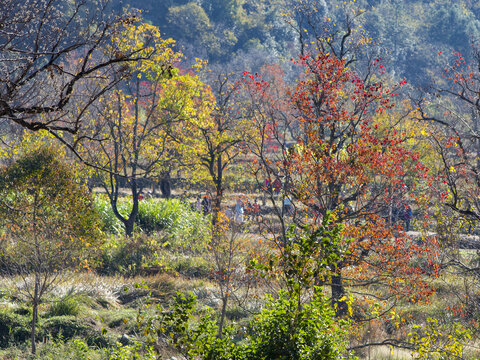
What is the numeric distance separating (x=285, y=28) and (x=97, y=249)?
2978 inches

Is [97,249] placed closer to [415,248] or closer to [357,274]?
[357,274]

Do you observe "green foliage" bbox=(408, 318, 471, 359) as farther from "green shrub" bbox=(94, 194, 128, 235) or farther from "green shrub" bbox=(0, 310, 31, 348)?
"green shrub" bbox=(94, 194, 128, 235)

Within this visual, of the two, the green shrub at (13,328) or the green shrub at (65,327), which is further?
the green shrub at (65,327)

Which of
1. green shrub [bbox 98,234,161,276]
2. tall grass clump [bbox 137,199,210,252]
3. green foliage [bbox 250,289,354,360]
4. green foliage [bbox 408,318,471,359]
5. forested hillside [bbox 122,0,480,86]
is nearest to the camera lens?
green foliage [bbox 250,289,354,360]

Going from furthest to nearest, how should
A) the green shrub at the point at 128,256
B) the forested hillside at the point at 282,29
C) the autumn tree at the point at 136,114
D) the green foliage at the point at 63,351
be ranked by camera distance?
the forested hillside at the point at 282,29 → the autumn tree at the point at 136,114 → the green shrub at the point at 128,256 → the green foliage at the point at 63,351

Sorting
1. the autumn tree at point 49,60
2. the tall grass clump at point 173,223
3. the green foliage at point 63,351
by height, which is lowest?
the green foliage at point 63,351

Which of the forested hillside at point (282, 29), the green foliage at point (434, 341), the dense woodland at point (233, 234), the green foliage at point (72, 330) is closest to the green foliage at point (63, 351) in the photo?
the dense woodland at point (233, 234)

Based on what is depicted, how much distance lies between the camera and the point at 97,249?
14430 millimetres

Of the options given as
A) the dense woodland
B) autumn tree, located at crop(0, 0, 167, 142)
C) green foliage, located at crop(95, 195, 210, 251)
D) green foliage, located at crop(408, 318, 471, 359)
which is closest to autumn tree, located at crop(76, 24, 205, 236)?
the dense woodland

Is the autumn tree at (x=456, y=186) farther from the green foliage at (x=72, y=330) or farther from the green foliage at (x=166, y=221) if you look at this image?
the green foliage at (x=166, y=221)

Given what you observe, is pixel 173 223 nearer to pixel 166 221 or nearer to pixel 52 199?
pixel 166 221

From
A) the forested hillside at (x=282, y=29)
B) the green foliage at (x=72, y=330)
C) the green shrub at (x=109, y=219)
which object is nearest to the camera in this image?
the green foliage at (x=72, y=330)

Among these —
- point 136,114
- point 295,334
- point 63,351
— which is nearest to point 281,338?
point 295,334

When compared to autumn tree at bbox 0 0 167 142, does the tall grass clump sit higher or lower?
lower
